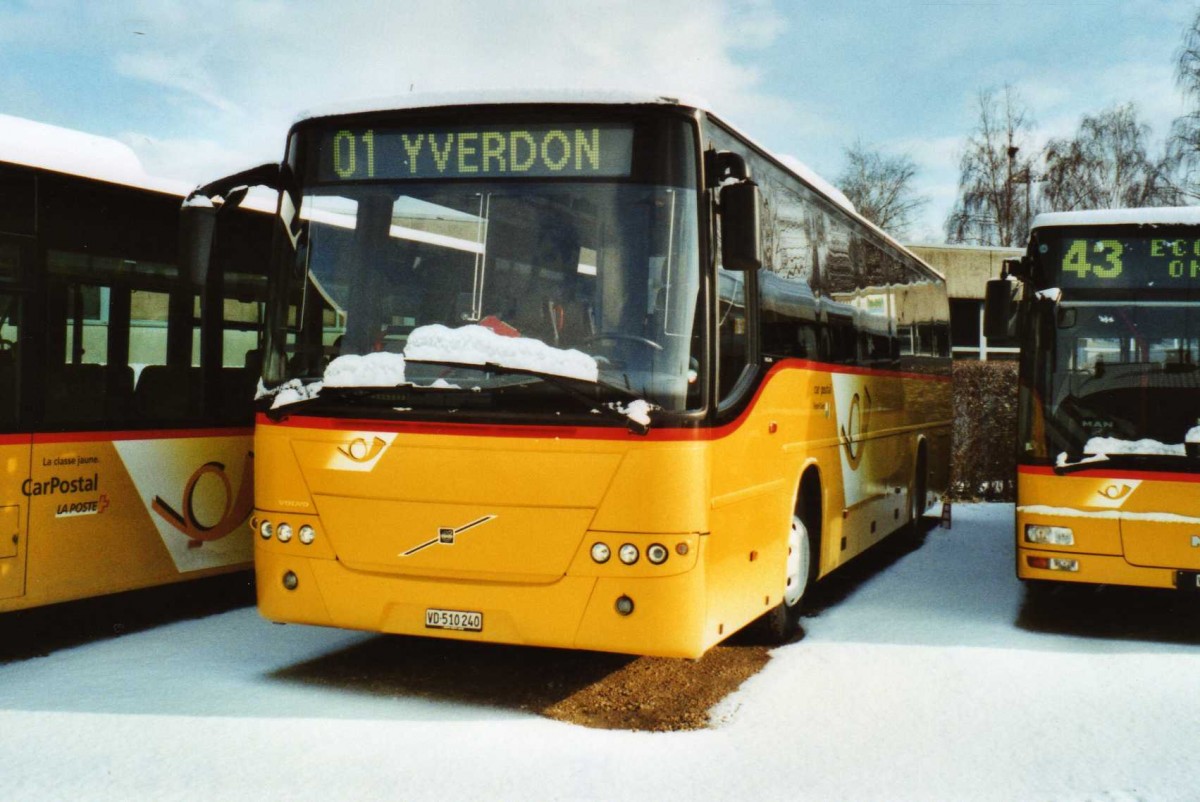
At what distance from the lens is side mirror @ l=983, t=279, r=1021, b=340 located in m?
9.62

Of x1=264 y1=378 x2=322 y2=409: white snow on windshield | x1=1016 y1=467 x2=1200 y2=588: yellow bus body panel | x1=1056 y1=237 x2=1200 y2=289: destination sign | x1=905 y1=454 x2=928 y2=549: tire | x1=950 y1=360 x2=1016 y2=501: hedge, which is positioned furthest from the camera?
x1=950 y1=360 x2=1016 y2=501: hedge

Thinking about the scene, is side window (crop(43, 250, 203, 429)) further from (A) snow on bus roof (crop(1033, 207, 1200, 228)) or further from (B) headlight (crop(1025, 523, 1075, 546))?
(A) snow on bus roof (crop(1033, 207, 1200, 228))

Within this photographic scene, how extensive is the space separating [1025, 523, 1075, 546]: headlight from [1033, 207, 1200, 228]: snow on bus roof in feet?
7.46

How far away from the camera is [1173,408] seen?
8844 millimetres

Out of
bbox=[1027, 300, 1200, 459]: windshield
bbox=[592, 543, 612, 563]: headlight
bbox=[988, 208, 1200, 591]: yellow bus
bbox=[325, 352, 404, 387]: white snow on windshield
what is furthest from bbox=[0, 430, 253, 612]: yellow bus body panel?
bbox=[1027, 300, 1200, 459]: windshield

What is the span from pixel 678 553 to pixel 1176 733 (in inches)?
106

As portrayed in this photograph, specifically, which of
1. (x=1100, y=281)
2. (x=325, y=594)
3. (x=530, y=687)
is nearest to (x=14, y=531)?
(x=325, y=594)

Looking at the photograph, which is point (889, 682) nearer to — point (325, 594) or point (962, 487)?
point (325, 594)

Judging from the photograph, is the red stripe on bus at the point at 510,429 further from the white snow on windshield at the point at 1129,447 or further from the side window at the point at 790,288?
the white snow on windshield at the point at 1129,447

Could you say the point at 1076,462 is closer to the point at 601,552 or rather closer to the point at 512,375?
the point at 601,552

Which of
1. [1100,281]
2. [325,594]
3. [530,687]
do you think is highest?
[1100,281]

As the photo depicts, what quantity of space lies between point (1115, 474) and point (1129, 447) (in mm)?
215

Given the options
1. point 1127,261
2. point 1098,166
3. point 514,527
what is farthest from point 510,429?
point 1098,166

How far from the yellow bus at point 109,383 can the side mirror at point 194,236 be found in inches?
3.3
